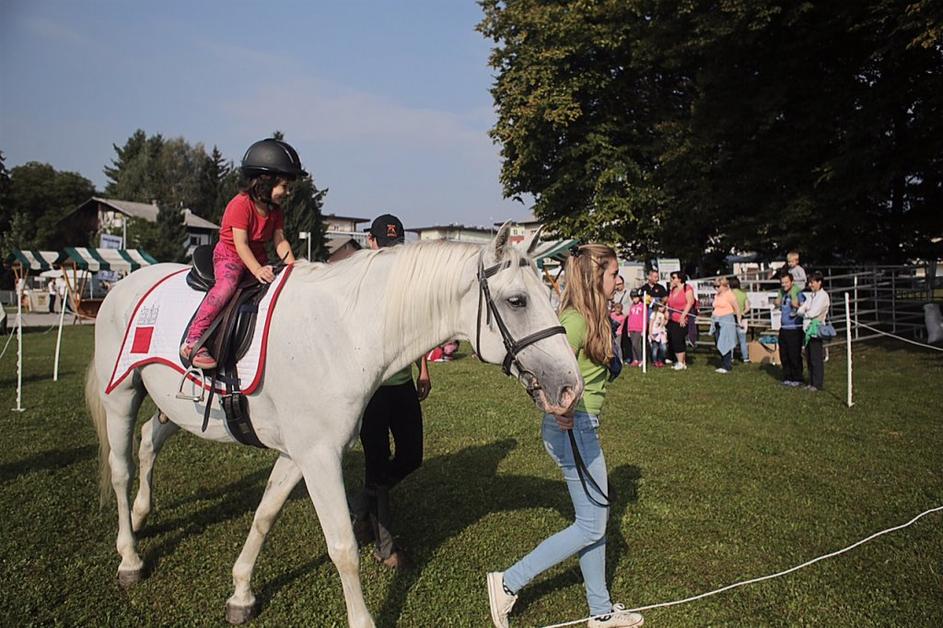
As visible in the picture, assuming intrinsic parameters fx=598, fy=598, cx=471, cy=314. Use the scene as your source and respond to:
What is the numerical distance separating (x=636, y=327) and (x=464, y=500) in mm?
11143

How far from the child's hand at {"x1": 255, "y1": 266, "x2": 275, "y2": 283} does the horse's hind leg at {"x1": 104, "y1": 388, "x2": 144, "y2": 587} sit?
1596 mm

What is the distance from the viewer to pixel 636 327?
15.7 metres

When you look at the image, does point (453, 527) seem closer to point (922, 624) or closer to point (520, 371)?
point (520, 371)

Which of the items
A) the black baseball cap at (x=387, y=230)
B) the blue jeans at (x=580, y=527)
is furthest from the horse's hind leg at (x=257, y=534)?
the black baseball cap at (x=387, y=230)

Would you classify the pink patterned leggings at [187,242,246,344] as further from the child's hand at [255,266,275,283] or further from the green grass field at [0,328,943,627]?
the green grass field at [0,328,943,627]

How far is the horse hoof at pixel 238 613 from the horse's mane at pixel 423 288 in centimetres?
192

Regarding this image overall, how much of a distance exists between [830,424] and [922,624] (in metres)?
5.65

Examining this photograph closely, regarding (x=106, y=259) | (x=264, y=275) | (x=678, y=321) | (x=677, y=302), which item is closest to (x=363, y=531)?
(x=264, y=275)

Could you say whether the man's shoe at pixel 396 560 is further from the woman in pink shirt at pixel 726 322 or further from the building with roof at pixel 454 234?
the woman in pink shirt at pixel 726 322

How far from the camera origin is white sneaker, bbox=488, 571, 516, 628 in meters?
3.41

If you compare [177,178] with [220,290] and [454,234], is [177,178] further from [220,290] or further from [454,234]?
[220,290]


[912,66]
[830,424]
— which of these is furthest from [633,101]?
[830,424]

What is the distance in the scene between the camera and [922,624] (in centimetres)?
353

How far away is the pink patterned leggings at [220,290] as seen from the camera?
134 inches
